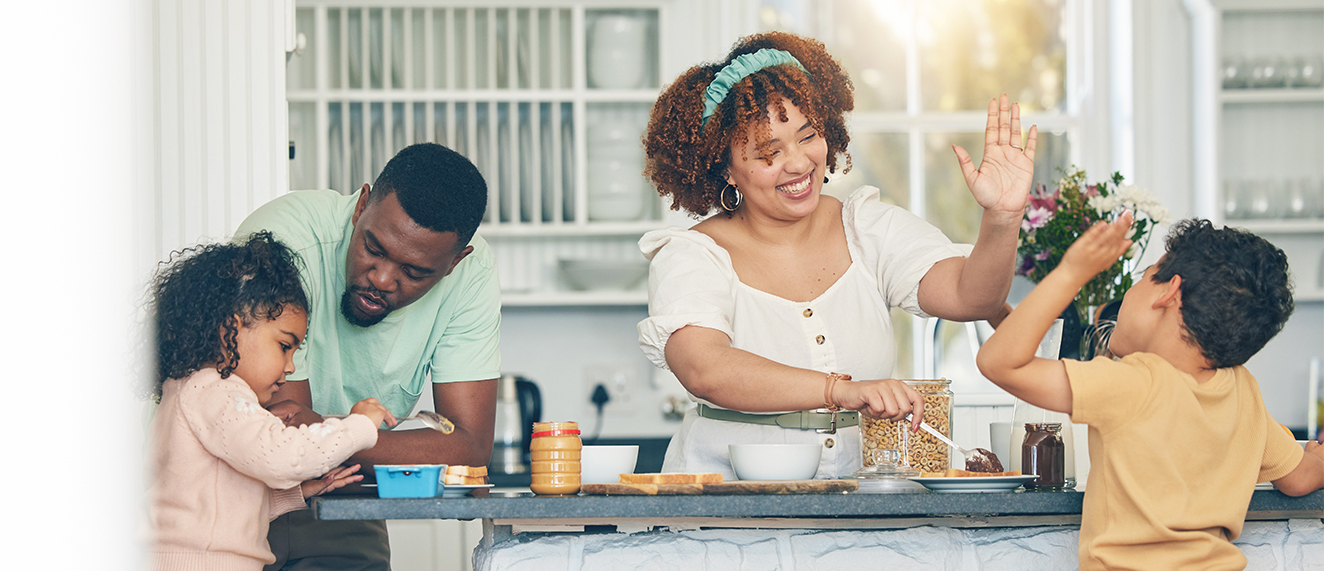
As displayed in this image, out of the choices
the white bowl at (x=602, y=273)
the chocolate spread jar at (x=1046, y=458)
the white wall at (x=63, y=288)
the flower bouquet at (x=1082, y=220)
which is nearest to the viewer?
the white wall at (x=63, y=288)

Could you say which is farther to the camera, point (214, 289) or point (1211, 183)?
point (1211, 183)

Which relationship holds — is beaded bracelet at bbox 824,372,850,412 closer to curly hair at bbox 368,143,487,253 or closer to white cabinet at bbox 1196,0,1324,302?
curly hair at bbox 368,143,487,253

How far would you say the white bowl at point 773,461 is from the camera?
50.9 inches

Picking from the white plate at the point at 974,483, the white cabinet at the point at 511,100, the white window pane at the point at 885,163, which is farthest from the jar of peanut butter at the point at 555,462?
the white window pane at the point at 885,163

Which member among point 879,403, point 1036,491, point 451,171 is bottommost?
point 1036,491

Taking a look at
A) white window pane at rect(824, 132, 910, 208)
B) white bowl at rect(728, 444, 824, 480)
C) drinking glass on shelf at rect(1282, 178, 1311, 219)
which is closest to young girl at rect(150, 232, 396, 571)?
white bowl at rect(728, 444, 824, 480)

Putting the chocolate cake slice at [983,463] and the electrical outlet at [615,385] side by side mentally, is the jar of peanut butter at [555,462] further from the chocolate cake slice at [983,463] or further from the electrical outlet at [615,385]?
the electrical outlet at [615,385]

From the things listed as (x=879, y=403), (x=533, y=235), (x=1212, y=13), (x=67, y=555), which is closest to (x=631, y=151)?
(x=533, y=235)

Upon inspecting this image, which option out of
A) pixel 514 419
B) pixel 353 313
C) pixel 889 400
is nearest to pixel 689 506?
pixel 889 400

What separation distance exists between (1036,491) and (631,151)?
2.17 meters

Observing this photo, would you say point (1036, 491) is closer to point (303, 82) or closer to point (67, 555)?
point (67, 555)

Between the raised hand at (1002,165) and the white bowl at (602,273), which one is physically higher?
the raised hand at (1002,165)

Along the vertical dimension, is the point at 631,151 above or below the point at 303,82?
below

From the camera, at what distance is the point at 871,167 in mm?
3494
